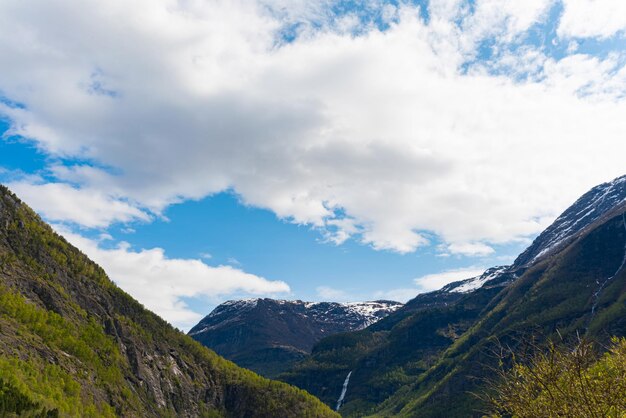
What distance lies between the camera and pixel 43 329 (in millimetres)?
184875

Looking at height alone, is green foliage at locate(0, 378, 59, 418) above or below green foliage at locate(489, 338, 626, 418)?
above

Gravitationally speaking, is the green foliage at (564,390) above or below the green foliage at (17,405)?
below

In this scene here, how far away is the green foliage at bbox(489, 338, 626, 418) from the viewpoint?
20.5 metres

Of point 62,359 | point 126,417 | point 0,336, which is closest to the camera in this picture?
point 0,336

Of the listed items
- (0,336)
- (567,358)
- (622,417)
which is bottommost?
(622,417)

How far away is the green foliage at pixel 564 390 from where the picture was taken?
67.3 feet

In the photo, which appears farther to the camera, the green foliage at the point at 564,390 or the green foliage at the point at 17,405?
the green foliage at the point at 17,405

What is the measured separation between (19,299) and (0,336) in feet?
143

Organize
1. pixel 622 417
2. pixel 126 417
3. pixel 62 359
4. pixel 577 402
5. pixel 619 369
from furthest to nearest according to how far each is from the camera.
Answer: pixel 126 417
pixel 62 359
pixel 619 369
pixel 622 417
pixel 577 402

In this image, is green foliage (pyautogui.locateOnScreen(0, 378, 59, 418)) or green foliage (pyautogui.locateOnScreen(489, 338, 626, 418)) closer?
green foliage (pyautogui.locateOnScreen(489, 338, 626, 418))

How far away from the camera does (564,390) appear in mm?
21438

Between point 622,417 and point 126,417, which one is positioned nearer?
point 622,417

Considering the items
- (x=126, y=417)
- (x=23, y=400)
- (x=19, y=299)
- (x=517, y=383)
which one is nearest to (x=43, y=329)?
(x=19, y=299)

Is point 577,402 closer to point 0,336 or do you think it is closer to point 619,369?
point 619,369
